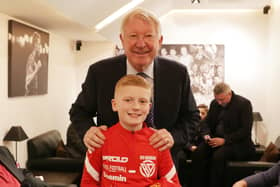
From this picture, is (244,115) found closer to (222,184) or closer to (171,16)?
(222,184)

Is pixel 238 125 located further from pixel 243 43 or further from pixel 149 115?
pixel 149 115

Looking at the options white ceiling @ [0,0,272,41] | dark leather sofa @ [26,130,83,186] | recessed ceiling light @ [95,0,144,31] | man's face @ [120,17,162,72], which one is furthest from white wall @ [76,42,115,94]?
man's face @ [120,17,162,72]

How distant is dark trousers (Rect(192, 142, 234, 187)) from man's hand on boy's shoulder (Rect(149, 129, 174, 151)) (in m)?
3.41

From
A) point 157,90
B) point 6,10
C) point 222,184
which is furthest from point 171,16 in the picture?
point 157,90

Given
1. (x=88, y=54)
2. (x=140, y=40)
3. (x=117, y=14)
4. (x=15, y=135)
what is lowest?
(x=15, y=135)

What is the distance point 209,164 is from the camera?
16.9 feet

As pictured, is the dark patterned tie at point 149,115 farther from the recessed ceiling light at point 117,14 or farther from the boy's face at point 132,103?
the recessed ceiling light at point 117,14

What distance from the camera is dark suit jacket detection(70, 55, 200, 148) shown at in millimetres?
1676

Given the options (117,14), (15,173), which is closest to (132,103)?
(15,173)

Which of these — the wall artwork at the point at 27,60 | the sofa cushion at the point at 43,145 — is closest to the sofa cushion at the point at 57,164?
the sofa cushion at the point at 43,145

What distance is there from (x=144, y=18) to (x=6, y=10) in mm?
2575

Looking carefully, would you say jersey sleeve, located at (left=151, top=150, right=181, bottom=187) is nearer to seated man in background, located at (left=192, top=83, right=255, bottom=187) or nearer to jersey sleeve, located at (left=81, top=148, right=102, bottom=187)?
jersey sleeve, located at (left=81, top=148, right=102, bottom=187)

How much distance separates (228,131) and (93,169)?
3.57m

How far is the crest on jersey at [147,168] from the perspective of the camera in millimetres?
1460
